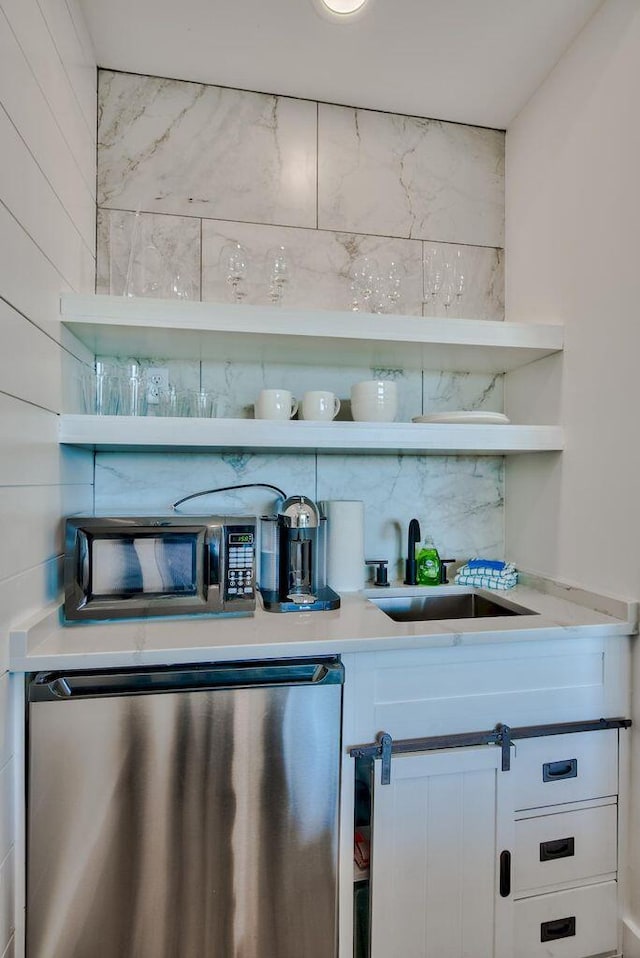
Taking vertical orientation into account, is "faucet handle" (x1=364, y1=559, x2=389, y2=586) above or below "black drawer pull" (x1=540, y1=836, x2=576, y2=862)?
above

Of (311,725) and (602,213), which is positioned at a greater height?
(602,213)

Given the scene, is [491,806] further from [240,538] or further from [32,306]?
[32,306]

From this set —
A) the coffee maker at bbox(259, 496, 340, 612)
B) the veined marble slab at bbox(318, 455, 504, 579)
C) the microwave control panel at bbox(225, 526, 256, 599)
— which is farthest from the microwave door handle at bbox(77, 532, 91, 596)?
the veined marble slab at bbox(318, 455, 504, 579)

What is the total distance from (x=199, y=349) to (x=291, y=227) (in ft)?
1.91

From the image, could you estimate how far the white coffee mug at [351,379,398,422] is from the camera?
1.66 m

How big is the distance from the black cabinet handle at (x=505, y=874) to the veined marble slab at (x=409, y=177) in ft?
6.48

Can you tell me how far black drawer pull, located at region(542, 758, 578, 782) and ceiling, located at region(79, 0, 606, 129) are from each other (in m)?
2.12

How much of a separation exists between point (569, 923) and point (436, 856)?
0.45m

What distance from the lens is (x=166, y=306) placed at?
1.46 meters

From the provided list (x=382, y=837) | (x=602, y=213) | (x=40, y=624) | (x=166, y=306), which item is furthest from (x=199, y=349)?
(x=382, y=837)

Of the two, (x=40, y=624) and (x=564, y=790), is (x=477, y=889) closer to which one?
(x=564, y=790)

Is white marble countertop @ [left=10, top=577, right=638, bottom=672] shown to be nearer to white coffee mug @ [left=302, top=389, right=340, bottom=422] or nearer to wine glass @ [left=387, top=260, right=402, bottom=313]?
white coffee mug @ [left=302, top=389, right=340, bottom=422]

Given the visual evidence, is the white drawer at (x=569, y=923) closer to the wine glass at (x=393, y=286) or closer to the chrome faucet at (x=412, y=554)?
the chrome faucet at (x=412, y=554)

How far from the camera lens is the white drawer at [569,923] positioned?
1.35m
